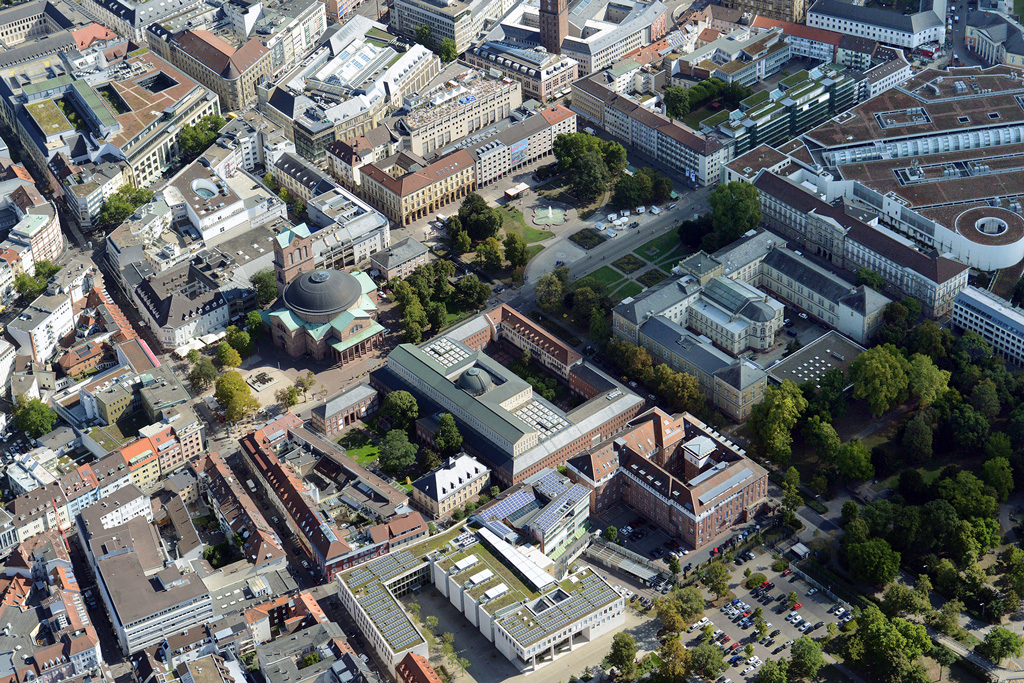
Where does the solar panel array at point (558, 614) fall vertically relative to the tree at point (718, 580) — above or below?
above

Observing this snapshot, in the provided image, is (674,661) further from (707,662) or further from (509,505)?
(509,505)

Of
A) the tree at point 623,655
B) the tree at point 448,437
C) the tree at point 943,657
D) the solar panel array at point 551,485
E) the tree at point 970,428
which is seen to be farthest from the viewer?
the tree at point 448,437

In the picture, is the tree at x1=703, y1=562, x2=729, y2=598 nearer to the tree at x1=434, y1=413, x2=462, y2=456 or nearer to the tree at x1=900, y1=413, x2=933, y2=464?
the tree at x1=900, y1=413, x2=933, y2=464

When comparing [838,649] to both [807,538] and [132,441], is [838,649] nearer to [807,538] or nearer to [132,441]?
[807,538]

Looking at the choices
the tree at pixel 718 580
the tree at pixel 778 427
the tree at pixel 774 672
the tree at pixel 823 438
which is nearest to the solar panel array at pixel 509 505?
the tree at pixel 718 580

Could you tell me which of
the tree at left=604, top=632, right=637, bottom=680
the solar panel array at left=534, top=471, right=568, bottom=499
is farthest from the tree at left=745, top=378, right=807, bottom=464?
the tree at left=604, top=632, right=637, bottom=680

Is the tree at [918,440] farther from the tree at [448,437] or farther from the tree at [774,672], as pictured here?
the tree at [448,437]
